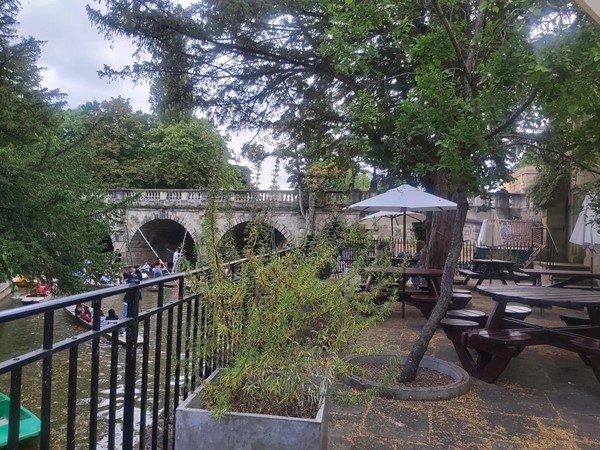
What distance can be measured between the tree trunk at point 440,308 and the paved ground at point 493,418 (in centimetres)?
34

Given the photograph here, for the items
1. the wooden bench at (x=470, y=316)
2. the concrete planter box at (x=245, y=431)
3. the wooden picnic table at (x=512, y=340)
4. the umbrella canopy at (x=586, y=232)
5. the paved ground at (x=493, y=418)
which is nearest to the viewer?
the concrete planter box at (x=245, y=431)

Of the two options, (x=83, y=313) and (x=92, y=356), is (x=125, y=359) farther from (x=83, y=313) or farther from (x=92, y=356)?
(x=83, y=313)

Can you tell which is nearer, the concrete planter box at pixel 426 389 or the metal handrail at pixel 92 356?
the metal handrail at pixel 92 356

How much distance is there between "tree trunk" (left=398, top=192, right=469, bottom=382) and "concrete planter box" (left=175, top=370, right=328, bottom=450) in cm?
185

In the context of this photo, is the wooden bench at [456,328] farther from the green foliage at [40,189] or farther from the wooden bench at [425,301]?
the green foliage at [40,189]

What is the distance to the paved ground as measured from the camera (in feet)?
9.40

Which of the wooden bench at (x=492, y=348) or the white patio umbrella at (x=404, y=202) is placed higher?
the white patio umbrella at (x=404, y=202)

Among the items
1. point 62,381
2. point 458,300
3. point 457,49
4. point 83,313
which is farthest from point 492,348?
point 83,313

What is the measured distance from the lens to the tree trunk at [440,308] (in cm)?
370

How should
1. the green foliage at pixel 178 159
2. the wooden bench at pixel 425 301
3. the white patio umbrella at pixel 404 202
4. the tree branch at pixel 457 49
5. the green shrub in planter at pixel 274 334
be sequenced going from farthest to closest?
1. the green foliage at pixel 178 159
2. the white patio umbrella at pixel 404 202
3. the wooden bench at pixel 425 301
4. the tree branch at pixel 457 49
5. the green shrub in planter at pixel 274 334

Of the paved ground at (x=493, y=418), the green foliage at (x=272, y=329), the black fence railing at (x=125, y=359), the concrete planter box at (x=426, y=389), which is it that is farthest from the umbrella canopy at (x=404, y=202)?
the green foliage at (x=272, y=329)

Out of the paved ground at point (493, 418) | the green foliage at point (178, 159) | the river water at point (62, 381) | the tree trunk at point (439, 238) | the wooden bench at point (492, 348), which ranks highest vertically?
the green foliage at point (178, 159)

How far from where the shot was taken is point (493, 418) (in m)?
3.25

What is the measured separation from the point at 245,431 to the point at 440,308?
84.3 inches
